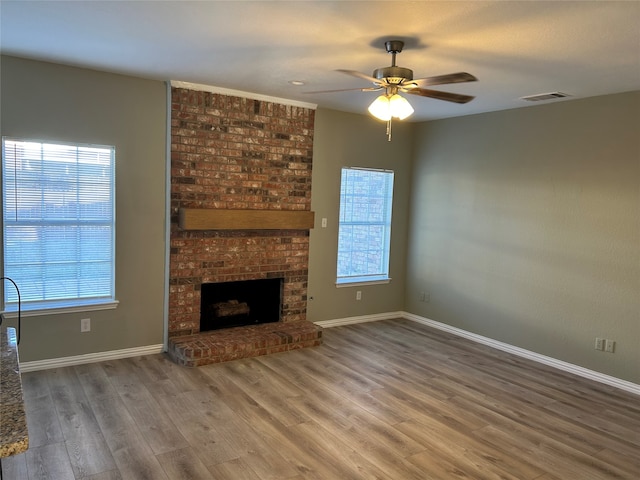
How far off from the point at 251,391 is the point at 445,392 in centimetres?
160

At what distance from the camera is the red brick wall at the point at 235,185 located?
4590 mm

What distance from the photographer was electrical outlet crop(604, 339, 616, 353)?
430cm

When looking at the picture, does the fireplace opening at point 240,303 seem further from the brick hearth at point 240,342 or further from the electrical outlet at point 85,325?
the electrical outlet at point 85,325

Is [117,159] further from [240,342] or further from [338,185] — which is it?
[338,185]

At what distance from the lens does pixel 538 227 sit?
4871 millimetres

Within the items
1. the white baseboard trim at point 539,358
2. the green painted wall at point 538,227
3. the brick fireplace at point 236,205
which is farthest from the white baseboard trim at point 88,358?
the green painted wall at point 538,227

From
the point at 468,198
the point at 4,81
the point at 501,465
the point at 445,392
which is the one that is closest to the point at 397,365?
the point at 445,392

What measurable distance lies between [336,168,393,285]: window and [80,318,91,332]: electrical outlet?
2.76 m

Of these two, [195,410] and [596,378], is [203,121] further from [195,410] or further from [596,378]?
[596,378]

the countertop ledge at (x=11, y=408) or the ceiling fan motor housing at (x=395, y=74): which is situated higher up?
the ceiling fan motor housing at (x=395, y=74)

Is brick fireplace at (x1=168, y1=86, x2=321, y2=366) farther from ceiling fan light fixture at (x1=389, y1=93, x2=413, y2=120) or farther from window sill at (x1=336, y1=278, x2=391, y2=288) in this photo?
ceiling fan light fixture at (x1=389, y1=93, x2=413, y2=120)

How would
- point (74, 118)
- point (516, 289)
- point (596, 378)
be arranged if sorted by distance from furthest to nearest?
point (516, 289), point (596, 378), point (74, 118)

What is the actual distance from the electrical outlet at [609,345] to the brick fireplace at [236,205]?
2.71 m

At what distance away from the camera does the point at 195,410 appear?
3441 mm
